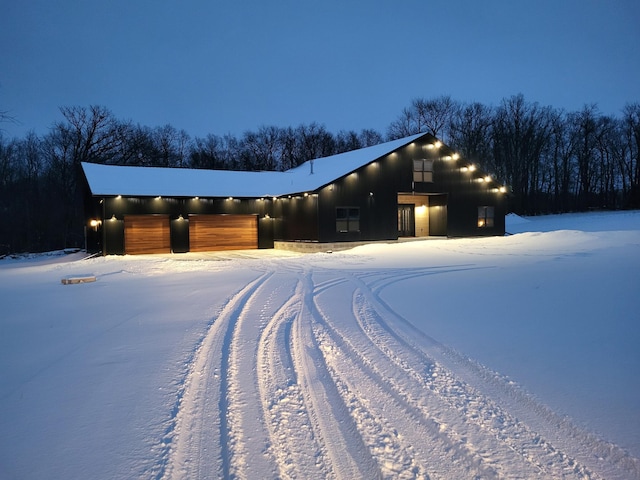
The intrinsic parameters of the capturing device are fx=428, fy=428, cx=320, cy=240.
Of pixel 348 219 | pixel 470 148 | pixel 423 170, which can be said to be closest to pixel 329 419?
pixel 348 219

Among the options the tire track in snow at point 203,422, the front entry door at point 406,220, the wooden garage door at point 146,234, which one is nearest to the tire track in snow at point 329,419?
the tire track in snow at point 203,422

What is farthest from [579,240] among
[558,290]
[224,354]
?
[224,354]

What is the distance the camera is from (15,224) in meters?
35.0

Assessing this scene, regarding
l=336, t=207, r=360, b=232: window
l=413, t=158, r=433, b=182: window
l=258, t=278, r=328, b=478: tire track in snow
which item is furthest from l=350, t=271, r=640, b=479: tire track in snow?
l=413, t=158, r=433, b=182: window

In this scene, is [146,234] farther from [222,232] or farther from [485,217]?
[485,217]

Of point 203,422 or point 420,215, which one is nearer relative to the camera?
point 203,422

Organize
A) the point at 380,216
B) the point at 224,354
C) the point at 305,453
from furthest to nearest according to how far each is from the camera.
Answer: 1. the point at 380,216
2. the point at 224,354
3. the point at 305,453

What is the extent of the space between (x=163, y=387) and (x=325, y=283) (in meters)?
6.73

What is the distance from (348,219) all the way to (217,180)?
8651 mm

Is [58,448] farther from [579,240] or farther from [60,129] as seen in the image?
[60,129]

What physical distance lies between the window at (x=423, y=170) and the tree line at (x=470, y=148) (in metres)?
24.5

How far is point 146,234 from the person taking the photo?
71.5 ft

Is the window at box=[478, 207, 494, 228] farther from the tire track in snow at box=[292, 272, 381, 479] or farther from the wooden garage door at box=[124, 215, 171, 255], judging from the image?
the tire track in snow at box=[292, 272, 381, 479]

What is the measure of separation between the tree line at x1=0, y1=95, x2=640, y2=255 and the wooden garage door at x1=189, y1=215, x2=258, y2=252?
21548mm
